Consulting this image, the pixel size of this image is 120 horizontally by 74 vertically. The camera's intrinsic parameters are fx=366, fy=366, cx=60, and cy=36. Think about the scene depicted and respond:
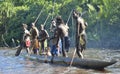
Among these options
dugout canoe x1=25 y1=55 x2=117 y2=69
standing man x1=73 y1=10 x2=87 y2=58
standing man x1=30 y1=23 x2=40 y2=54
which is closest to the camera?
dugout canoe x1=25 y1=55 x2=117 y2=69

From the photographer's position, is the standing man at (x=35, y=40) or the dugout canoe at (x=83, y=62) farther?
the standing man at (x=35, y=40)

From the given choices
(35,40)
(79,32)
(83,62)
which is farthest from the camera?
(35,40)

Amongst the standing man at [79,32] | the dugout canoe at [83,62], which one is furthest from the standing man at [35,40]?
the standing man at [79,32]

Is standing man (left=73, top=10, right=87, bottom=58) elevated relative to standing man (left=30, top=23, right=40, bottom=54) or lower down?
elevated

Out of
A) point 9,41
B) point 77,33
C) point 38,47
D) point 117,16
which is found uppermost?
point 77,33

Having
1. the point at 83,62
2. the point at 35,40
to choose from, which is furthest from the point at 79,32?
the point at 35,40

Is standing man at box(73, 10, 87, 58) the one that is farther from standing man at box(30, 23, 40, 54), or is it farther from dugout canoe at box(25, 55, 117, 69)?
standing man at box(30, 23, 40, 54)

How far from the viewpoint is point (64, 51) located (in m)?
15.6

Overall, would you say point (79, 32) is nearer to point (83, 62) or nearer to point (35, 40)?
point (83, 62)

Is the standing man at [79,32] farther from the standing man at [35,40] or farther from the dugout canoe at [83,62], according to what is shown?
the standing man at [35,40]

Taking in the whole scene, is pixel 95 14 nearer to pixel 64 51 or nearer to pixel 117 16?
pixel 117 16

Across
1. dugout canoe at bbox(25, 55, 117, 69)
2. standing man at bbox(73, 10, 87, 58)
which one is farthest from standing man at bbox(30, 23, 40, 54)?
standing man at bbox(73, 10, 87, 58)

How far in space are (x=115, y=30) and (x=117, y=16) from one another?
1911 millimetres

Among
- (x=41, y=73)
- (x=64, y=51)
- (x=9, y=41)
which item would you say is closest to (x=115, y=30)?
(x=9, y=41)
